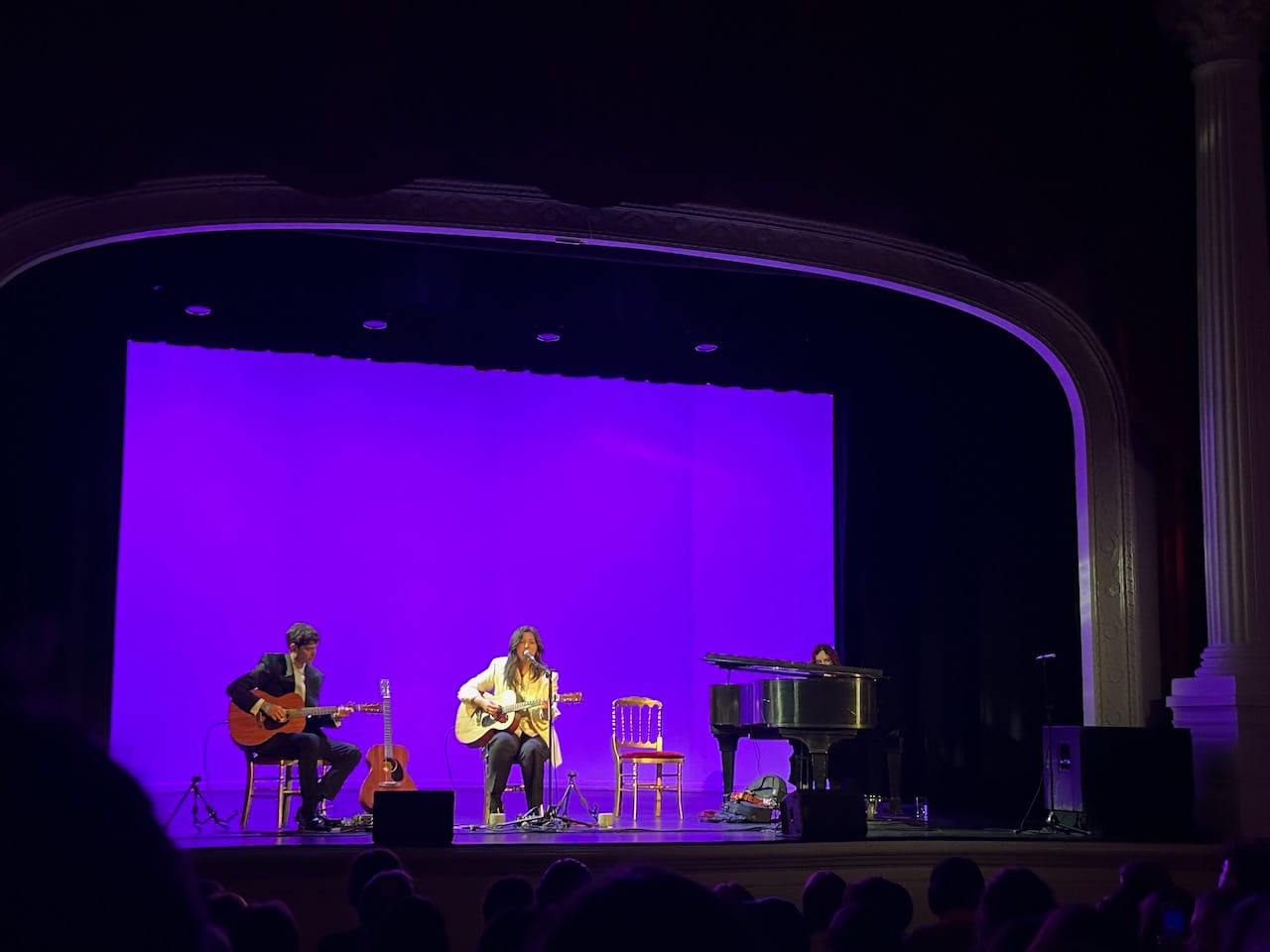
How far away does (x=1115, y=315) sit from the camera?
323 inches

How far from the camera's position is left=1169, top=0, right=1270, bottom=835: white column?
6.96m

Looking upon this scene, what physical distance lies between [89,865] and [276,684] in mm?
7068

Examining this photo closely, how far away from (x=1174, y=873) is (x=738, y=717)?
8.64 ft

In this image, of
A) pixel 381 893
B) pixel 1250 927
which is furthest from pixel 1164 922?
pixel 381 893

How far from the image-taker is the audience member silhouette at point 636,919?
834mm

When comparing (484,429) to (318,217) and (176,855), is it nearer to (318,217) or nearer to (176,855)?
(318,217)

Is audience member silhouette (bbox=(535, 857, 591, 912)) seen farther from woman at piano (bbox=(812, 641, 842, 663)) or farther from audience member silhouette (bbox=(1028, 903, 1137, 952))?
woman at piano (bbox=(812, 641, 842, 663))

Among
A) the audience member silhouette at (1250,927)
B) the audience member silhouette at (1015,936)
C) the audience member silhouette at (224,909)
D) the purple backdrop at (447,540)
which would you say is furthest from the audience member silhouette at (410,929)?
the purple backdrop at (447,540)

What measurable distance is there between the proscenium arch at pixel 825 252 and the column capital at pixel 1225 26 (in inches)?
63.5

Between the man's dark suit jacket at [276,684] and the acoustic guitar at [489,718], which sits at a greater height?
the man's dark suit jacket at [276,684]

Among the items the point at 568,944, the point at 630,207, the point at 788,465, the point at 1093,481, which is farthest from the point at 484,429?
the point at 568,944

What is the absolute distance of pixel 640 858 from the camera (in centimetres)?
611

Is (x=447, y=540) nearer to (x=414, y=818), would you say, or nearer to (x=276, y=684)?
(x=276, y=684)

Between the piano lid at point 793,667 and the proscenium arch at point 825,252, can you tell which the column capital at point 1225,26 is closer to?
the proscenium arch at point 825,252
